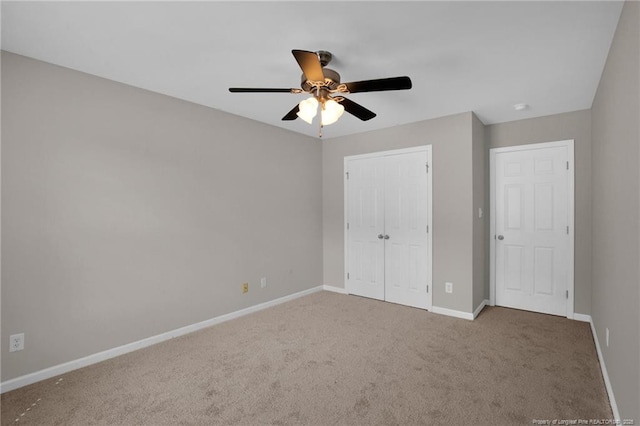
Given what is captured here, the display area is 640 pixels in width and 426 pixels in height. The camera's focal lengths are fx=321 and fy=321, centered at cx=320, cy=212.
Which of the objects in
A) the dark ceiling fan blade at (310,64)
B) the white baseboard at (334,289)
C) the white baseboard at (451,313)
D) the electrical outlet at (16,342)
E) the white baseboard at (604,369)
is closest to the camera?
the dark ceiling fan blade at (310,64)

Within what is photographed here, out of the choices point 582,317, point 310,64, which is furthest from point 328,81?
point 582,317

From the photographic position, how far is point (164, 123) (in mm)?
3146

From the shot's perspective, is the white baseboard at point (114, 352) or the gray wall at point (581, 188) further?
the gray wall at point (581, 188)

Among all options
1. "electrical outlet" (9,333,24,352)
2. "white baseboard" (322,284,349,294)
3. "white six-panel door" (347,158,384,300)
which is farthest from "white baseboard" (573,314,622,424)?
"electrical outlet" (9,333,24,352)

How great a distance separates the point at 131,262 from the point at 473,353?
124 inches

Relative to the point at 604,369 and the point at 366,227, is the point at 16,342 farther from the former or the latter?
the point at 604,369

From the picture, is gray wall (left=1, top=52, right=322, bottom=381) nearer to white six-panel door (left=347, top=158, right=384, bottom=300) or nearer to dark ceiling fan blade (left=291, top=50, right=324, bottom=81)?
white six-panel door (left=347, top=158, right=384, bottom=300)

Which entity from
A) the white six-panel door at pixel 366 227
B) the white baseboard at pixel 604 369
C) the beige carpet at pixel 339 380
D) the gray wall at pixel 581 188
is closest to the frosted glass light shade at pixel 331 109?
the beige carpet at pixel 339 380

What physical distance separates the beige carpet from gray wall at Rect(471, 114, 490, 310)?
60cm

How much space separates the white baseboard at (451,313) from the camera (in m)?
3.69

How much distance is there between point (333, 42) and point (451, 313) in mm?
3230

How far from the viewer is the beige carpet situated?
6.63 feet

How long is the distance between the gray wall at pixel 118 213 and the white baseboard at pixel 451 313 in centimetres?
203

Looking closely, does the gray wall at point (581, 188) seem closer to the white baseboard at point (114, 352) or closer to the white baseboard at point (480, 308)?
the white baseboard at point (480, 308)
